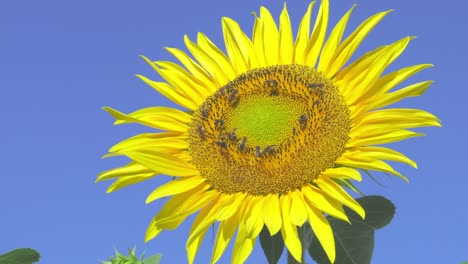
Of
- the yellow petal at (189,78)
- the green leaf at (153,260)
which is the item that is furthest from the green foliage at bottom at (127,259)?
the yellow petal at (189,78)

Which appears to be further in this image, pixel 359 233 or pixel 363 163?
pixel 359 233

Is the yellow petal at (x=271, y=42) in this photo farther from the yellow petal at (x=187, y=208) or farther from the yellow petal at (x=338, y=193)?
the yellow petal at (x=338, y=193)

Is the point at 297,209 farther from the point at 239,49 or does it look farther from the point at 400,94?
the point at 239,49

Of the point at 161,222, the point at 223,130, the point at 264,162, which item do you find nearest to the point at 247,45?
the point at 223,130

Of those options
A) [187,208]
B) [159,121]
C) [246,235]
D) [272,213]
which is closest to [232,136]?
[187,208]

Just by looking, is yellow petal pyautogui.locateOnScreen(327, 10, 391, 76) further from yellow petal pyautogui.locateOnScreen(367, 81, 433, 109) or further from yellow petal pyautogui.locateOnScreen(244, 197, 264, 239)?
yellow petal pyautogui.locateOnScreen(244, 197, 264, 239)

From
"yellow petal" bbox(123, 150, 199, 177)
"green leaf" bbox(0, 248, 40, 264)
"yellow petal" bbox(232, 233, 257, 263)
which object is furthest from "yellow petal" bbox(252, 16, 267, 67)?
"green leaf" bbox(0, 248, 40, 264)
